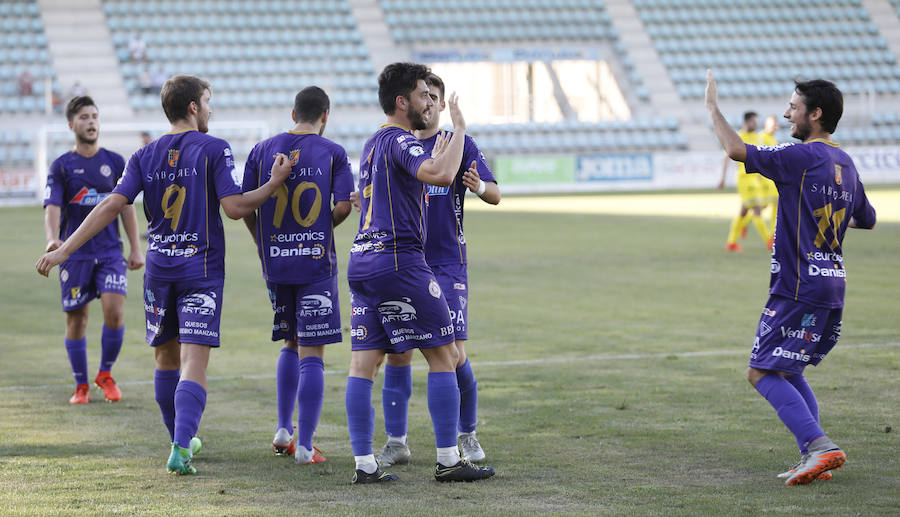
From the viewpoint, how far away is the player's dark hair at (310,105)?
5605mm

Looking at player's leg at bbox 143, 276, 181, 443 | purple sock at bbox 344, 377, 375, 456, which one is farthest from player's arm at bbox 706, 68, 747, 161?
player's leg at bbox 143, 276, 181, 443

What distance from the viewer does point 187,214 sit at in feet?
18.0

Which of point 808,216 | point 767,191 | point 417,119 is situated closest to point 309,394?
point 417,119

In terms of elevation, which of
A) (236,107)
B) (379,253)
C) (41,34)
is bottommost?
(379,253)

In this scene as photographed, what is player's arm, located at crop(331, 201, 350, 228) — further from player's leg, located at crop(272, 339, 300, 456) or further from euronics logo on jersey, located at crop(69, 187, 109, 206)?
euronics logo on jersey, located at crop(69, 187, 109, 206)

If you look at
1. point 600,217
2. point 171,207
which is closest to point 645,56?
point 600,217

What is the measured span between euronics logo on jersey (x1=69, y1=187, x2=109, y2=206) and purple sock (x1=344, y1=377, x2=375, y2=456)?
3172mm

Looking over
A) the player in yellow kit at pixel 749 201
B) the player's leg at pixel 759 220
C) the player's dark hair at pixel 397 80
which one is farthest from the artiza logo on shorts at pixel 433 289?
the player's leg at pixel 759 220

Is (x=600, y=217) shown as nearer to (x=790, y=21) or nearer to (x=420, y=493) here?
(x=420, y=493)

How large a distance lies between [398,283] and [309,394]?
0.96 metres

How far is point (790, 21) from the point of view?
45.6 meters

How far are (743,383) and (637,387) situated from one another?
0.71 meters

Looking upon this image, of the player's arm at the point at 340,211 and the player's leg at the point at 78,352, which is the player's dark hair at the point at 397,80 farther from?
the player's leg at the point at 78,352

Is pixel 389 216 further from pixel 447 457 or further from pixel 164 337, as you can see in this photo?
pixel 164 337
